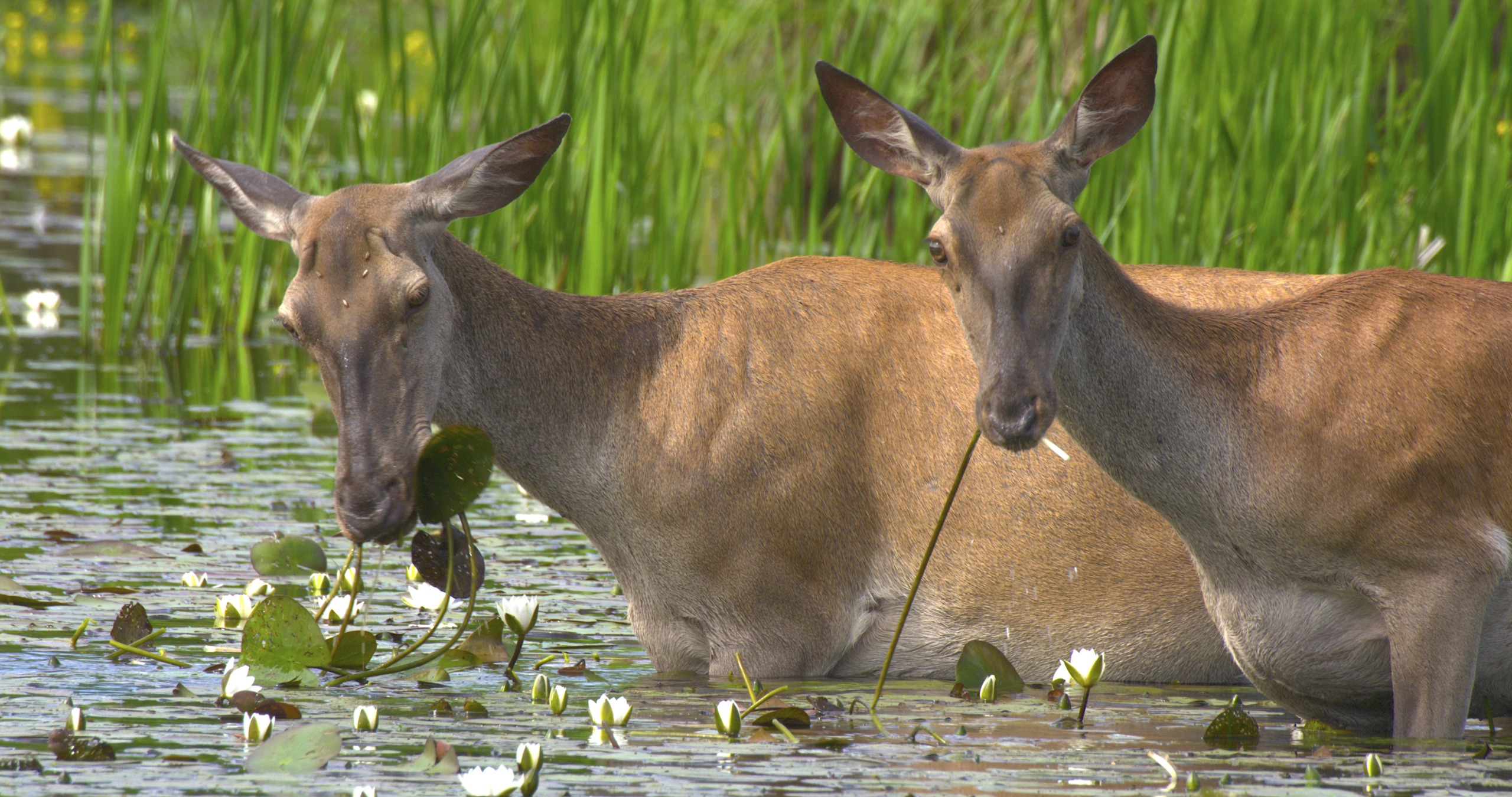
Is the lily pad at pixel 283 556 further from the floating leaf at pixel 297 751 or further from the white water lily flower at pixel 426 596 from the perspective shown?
the floating leaf at pixel 297 751

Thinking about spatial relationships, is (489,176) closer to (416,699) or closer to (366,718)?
(416,699)

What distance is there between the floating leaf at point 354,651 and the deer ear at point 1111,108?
8.50 feet

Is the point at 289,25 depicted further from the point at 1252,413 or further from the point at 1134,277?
the point at 1252,413

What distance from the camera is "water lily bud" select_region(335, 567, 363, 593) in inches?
241

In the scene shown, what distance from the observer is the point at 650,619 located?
256 inches

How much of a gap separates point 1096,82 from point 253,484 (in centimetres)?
502

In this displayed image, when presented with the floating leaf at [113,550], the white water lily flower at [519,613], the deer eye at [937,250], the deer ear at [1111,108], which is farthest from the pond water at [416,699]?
the deer ear at [1111,108]

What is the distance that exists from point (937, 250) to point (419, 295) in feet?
5.28

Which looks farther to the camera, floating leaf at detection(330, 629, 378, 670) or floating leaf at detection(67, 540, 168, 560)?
floating leaf at detection(67, 540, 168, 560)

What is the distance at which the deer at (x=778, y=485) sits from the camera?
6.37 meters

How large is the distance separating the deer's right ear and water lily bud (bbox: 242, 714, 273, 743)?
227cm

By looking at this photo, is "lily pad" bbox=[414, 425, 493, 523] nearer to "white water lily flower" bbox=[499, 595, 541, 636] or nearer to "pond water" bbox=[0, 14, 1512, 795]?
"white water lily flower" bbox=[499, 595, 541, 636]

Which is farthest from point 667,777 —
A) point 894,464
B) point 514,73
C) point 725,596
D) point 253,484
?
point 514,73

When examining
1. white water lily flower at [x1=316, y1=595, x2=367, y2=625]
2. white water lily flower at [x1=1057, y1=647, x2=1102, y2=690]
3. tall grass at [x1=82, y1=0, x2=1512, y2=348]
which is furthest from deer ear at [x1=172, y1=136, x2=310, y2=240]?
tall grass at [x1=82, y1=0, x2=1512, y2=348]
